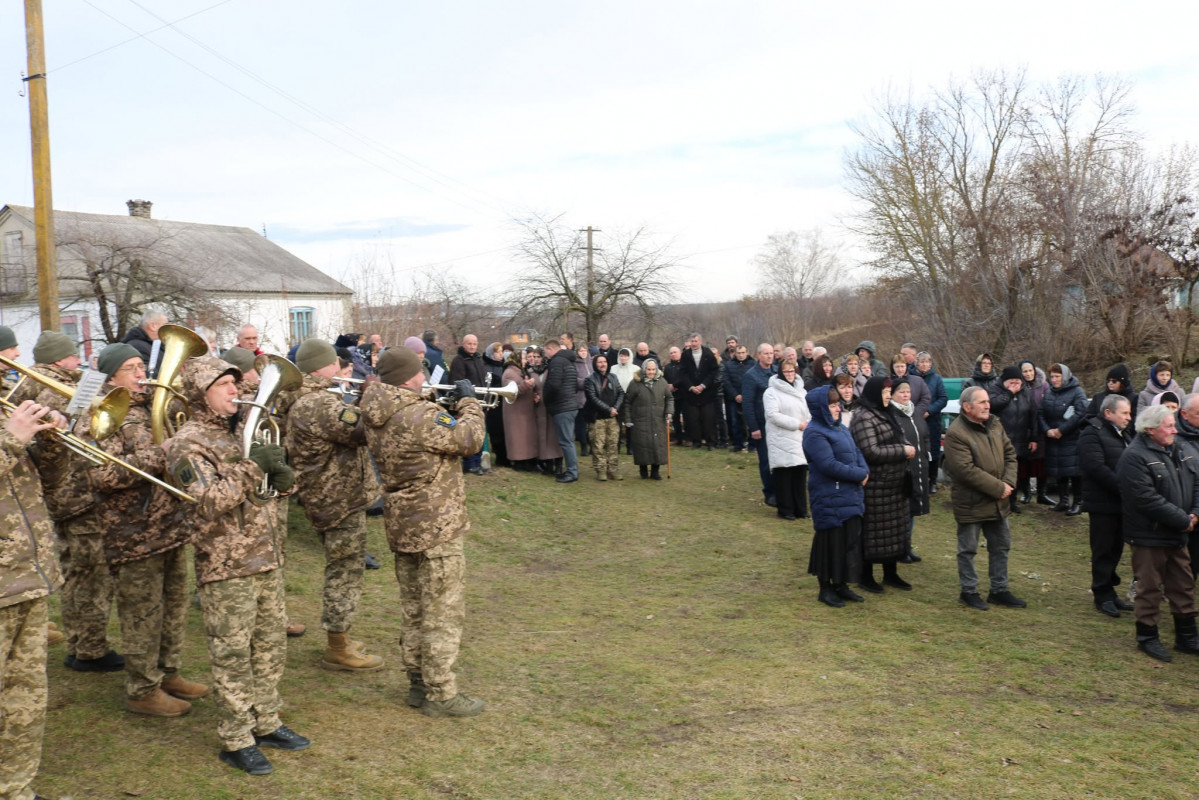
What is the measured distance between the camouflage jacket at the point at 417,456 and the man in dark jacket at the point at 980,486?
14.6 feet

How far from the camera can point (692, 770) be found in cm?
472

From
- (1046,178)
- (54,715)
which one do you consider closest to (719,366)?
(1046,178)

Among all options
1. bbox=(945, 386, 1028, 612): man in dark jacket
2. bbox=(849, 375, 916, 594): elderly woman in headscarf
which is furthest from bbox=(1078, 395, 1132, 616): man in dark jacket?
bbox=(849, 375, 916, 594): elderly woman in headscarf

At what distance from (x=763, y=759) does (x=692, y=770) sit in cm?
43

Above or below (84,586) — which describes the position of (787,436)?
above

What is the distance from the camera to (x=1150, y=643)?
6.64 metres

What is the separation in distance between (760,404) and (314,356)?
29.4 feet

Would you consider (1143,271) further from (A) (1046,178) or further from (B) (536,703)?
(B) (536,703)

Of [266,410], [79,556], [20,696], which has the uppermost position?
[266,410]

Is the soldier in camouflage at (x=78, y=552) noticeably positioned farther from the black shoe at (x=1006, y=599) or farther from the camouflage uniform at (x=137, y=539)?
the black shoe at (x=1006, y=599)

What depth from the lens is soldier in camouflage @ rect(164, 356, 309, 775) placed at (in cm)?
445

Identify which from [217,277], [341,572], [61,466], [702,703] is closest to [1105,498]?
[702,703]

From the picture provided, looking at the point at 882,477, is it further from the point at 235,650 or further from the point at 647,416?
the point at 647,416

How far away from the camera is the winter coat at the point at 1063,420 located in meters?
11.2
